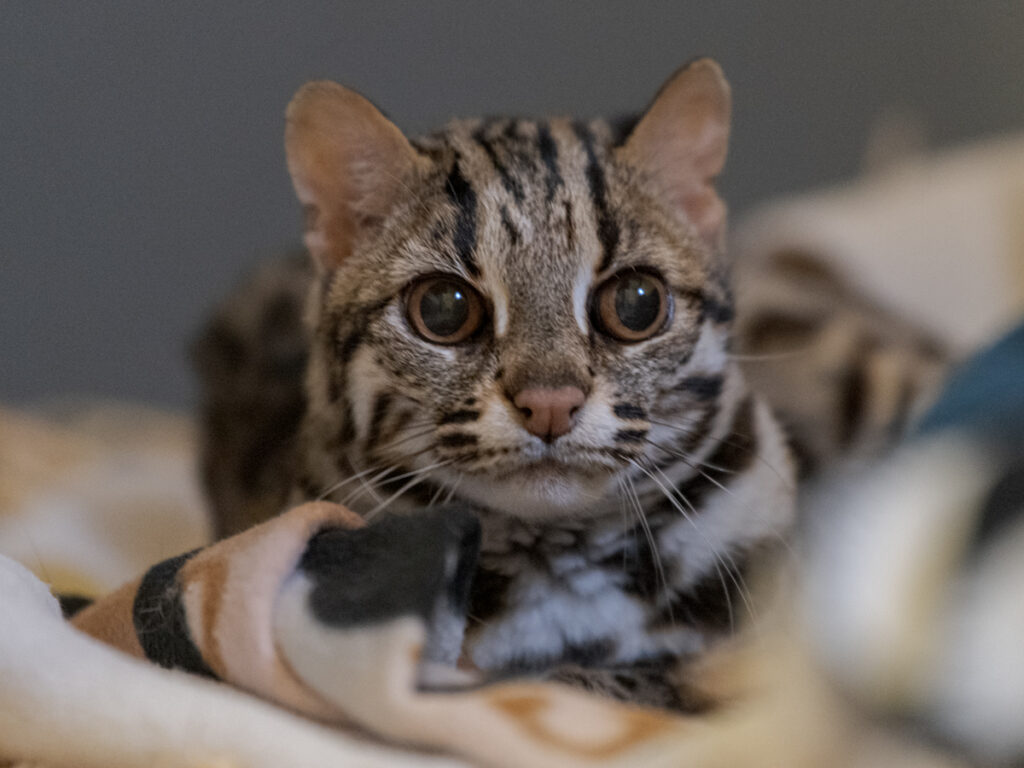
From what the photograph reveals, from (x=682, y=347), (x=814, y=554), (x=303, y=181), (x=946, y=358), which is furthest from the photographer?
(x=946, y=358)

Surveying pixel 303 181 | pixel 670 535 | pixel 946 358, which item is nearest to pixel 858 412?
pixel 946 358

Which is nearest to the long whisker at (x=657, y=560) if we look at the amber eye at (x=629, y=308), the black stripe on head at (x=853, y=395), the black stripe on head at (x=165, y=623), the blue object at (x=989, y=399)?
the amber eye at (x=629, y=308)

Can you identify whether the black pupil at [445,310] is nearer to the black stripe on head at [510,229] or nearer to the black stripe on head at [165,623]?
the black stripe on head at [510,229]

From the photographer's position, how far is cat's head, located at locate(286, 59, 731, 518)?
116cm

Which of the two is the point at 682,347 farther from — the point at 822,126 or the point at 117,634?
the point at 822,126

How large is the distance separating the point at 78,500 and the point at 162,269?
47.0 inches

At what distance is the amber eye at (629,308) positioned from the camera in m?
1.25

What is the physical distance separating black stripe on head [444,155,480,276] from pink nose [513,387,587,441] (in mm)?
226

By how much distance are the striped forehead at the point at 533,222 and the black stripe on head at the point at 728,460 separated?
0.30 metres

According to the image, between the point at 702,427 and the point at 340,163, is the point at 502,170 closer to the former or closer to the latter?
the point at 340,163

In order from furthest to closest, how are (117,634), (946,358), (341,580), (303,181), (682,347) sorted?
1. (946,358)
2. (303,181)
3. (682,347)
4. (117,634)
5. (341,580)

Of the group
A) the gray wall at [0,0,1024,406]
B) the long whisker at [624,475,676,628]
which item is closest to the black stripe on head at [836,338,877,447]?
the long whisker at [624,475,676,628]

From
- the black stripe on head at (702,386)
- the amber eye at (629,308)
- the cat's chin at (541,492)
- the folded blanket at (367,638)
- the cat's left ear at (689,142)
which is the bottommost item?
the folded blanket at (367,638)

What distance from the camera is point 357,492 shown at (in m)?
1.33
